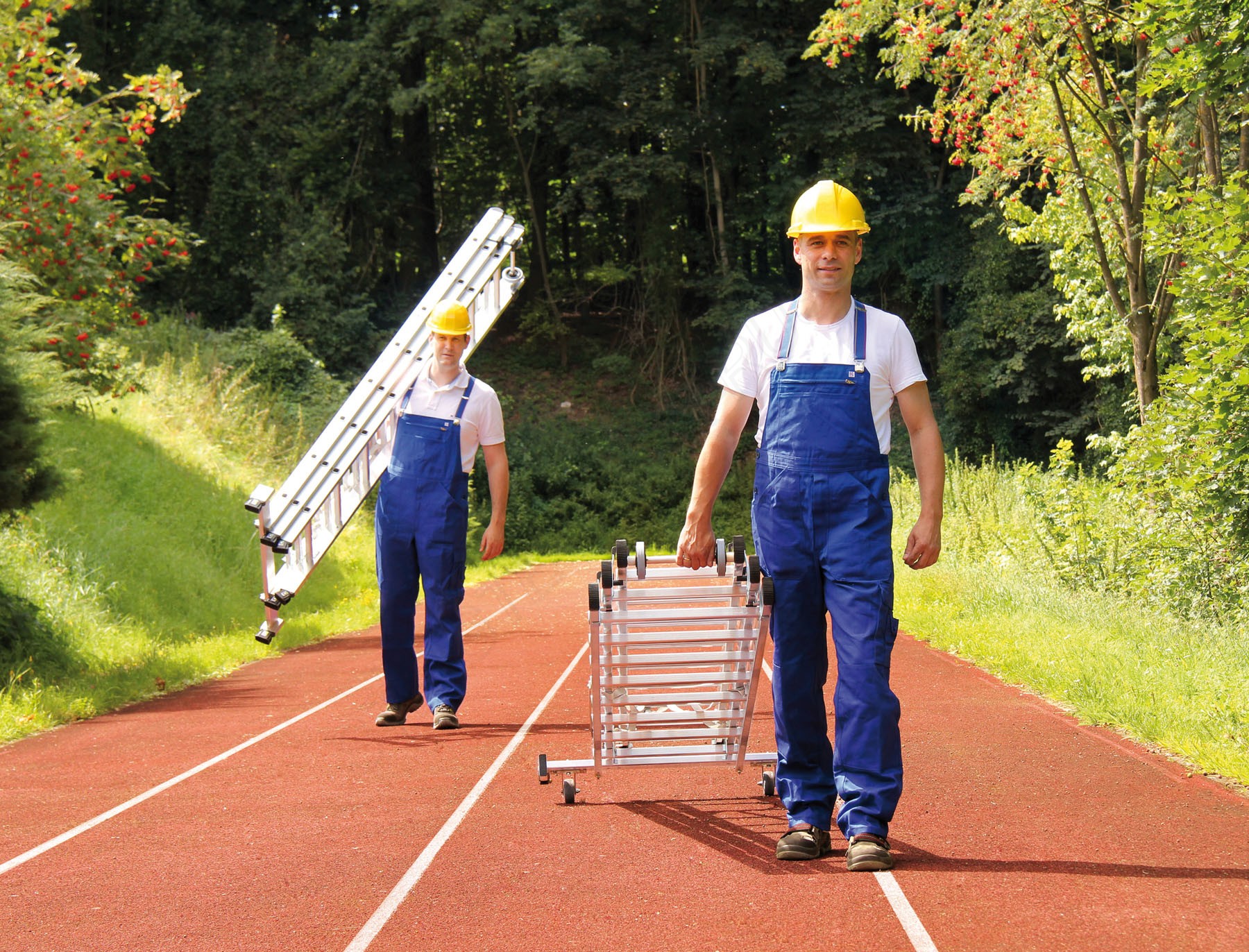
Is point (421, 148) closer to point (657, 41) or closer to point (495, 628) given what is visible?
point (657, 41)

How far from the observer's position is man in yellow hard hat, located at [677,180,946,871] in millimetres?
5156

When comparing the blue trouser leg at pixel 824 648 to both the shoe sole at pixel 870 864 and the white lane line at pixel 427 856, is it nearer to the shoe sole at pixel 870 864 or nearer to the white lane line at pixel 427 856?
the shoe sole at pixel 870 864

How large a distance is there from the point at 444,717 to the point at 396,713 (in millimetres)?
410

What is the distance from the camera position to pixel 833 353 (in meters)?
5.31

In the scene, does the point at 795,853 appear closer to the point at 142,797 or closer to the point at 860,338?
the point at 860,338

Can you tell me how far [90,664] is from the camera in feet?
37.7

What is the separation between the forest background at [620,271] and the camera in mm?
10859

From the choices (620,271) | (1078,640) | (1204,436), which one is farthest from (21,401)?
(620,271)

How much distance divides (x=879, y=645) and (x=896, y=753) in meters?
0.42

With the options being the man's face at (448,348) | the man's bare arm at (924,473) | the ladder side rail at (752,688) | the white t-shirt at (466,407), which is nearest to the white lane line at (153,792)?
the white t-shirt at (466,407)

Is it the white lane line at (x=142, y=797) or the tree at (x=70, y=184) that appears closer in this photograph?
the white lane line at (x=142, y=797)

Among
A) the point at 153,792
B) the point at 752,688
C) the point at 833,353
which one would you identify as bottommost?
the point at 153,792

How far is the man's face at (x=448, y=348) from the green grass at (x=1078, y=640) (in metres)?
4.58

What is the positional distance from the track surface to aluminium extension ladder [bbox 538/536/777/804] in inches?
13.6
